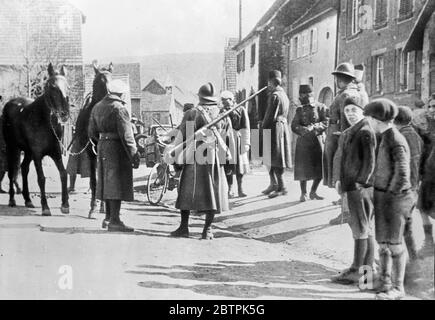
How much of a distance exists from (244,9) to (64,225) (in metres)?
3.82

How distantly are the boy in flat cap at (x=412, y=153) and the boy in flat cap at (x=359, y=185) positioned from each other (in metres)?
0.35

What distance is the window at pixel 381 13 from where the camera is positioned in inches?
577

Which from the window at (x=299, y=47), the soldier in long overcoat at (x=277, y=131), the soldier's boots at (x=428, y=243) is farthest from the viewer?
the window at (x=299, y=47)

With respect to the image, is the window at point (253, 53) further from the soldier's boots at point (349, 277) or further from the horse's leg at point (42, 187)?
the soldier's boots at point (349, 277)

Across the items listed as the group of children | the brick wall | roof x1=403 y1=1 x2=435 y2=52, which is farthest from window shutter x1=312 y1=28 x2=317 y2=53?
the group of children

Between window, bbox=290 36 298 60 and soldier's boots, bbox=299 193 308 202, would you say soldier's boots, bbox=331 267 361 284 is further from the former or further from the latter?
window, bbox=290 36 298 60

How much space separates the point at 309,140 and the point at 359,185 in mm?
3919

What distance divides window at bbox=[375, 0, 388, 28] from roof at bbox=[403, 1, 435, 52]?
2587mm

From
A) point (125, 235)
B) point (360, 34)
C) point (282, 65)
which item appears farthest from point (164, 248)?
point (282, 65)

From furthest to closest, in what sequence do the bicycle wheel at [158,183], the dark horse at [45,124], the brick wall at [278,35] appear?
the brick wall at [278,35] → the bicycle wheel at [158,183] → the dark horse at [45,124]

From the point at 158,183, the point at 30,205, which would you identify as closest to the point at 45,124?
the point at 30,205

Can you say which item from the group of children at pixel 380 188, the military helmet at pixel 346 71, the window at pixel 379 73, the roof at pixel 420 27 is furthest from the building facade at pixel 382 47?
the group of children at pixel 380 188

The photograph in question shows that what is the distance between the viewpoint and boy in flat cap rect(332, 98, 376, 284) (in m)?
5.41
